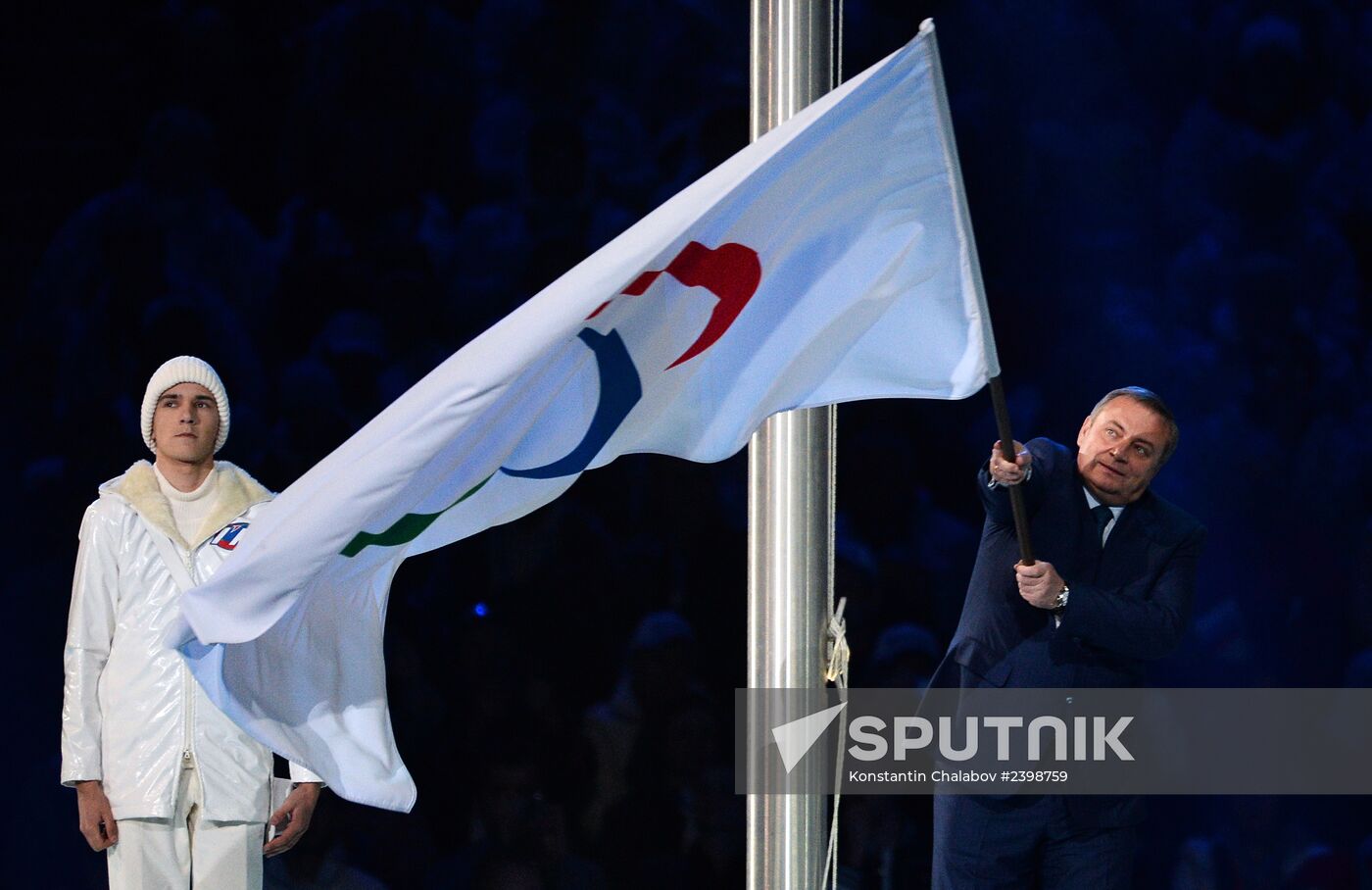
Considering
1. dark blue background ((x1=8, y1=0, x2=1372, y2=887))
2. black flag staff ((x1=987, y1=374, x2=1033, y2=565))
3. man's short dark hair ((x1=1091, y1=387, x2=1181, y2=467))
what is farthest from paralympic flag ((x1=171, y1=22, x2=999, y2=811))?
dark blue background ((x1=8, y1=0, x2=1372, y2=887))

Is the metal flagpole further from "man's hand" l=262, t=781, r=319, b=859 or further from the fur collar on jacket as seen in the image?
the fur collar on jacket

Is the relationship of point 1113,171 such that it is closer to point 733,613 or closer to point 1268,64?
point 1268,64

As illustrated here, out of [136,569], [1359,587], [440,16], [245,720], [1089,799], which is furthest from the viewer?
[440,16]

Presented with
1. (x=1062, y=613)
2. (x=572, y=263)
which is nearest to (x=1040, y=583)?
(x=1062, y=613)

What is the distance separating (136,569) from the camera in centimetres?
249

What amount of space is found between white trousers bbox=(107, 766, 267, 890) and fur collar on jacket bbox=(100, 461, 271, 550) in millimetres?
369

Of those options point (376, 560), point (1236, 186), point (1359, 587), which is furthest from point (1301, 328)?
point (376, 560)

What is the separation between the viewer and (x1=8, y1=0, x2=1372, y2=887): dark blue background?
3369 millimetres

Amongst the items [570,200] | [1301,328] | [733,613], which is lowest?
[733,613]

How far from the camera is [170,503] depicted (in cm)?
254

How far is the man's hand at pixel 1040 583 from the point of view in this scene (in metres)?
2.22

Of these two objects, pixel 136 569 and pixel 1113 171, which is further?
pixel 1113 171

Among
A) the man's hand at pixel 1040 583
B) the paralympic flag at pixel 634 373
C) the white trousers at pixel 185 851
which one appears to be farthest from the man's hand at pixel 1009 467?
the white trousers at pixel 185 851

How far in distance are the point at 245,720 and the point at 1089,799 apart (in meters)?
1.22
